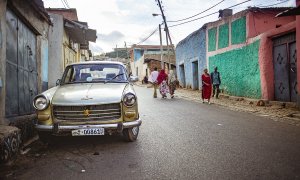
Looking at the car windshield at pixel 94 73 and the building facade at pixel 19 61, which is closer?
the building facade at pixel 19 61

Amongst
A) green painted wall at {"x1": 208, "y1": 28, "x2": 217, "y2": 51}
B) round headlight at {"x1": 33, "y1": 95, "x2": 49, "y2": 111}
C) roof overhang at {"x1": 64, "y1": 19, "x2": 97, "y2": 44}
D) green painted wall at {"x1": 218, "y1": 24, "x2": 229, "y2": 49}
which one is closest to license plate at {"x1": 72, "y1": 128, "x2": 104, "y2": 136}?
round headlight at {"x1": 33, "y1": 95, "x2": 49, "y2": 111}

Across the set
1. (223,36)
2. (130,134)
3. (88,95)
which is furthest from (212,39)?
(88,95)

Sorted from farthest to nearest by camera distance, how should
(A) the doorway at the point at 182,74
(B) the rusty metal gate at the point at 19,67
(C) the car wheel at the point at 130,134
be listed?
(A) the doorway at the point at 182,74 < (B) the rusty metal gate at the point at 19,67 < (C) the car wheel at the point at 130,134

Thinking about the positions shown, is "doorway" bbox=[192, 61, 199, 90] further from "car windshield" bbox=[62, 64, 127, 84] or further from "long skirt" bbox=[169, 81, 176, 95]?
"car windshield" bbox=[62, 64, 127, 84]

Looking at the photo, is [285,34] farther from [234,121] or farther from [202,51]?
[202,51]

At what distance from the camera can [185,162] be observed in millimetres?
4031

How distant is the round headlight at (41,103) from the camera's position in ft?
16.1

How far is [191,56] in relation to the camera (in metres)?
23.2

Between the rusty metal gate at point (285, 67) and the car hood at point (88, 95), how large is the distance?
23.3 ft

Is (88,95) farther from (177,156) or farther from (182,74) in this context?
(182,74)

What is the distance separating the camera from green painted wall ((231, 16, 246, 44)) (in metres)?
13.7

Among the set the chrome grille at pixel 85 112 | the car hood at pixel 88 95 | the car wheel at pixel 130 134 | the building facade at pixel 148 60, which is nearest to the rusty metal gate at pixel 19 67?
the car hood at pixel 88 95

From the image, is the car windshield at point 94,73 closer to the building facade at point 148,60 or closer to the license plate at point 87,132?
the license plate at point 87,132

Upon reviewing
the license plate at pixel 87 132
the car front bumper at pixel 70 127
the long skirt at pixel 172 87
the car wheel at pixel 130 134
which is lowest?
the car wheel at pixel 130 134
